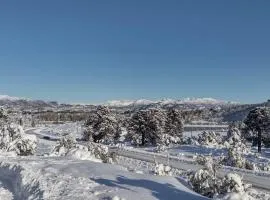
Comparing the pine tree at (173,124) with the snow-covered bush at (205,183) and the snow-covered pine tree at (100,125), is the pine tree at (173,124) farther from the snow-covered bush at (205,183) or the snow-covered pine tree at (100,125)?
the snow-covered bush at (205,183)

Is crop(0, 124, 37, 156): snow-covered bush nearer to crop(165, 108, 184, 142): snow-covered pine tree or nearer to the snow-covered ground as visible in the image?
the snow-covered ground

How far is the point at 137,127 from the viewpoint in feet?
275

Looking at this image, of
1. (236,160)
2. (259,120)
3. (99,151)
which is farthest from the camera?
(259,120)

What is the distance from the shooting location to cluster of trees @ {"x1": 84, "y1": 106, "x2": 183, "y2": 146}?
8000 centimetres

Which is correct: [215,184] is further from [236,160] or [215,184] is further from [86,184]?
[236,160]

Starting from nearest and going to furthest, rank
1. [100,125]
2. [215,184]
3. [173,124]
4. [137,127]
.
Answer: [215,184] → [100,125] → [137,127] → [173,124]

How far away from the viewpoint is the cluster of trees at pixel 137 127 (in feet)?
262

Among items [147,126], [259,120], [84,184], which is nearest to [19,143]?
[84,184]

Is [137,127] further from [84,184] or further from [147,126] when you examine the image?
[84,184]

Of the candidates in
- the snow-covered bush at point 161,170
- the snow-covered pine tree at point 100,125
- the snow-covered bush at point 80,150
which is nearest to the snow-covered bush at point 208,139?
the snow-covered pine tree at point 100,125

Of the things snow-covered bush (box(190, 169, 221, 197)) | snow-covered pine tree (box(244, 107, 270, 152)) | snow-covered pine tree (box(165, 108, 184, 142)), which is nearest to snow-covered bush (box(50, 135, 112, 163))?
snow-covered bush (box(190, 169, 221, 197))

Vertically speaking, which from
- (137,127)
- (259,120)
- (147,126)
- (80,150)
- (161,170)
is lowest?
(161,170)

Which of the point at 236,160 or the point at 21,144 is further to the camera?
the point at 236,160

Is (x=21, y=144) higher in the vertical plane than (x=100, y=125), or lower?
lower
